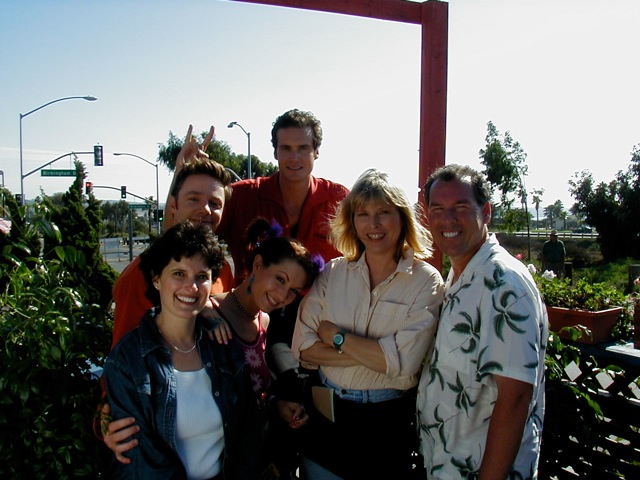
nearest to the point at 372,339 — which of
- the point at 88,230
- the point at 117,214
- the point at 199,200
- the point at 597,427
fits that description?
the point at 199,200

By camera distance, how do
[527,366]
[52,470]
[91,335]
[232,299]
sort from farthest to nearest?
[232,299], [91,335], [52,470], [527,366]

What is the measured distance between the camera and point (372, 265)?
241cm

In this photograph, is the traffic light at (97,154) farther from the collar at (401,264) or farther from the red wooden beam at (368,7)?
the collar at (401,264)

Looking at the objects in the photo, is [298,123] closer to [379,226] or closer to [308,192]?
[308,192]

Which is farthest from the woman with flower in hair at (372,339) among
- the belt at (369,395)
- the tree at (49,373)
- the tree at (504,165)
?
the tree at (504,165)

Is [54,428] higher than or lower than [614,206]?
lower

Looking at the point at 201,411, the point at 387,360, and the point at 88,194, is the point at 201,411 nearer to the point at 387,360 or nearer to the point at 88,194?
the point at 387,360

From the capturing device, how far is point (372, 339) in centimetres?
218

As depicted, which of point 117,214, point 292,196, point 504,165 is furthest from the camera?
point 117,214

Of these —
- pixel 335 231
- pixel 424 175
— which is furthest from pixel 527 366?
pixel 424 175

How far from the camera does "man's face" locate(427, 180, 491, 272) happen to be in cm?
207

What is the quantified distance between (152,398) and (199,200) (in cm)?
113

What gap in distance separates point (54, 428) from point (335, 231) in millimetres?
1512

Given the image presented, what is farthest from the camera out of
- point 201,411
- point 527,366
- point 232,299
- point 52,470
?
point 232,299
